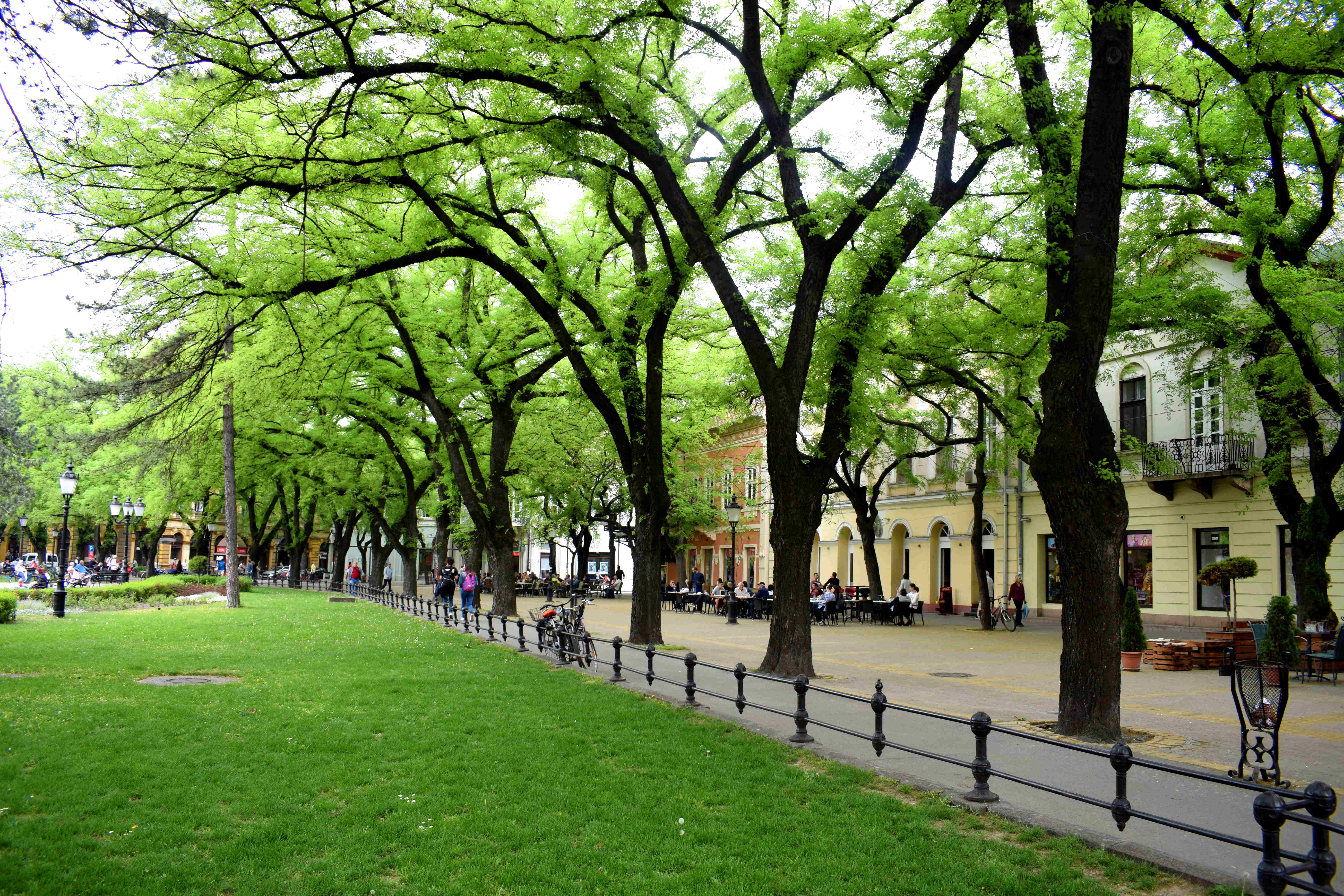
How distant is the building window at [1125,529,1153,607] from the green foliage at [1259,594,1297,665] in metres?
14.2

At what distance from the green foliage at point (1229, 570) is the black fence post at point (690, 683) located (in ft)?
42.3

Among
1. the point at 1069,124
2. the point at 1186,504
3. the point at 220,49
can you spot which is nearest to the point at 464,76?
the point at 220,49

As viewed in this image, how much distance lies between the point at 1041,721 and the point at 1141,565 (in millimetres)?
21881

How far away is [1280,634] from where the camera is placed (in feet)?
49.4

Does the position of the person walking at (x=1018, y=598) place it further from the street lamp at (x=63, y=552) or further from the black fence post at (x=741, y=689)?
the street lamp at (x=63, y=552)

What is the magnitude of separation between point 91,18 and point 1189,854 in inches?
334

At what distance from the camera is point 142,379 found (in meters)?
13.7

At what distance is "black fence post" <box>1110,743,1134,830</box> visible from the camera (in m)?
5.72

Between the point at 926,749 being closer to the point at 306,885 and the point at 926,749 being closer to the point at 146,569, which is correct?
the point at 306,885

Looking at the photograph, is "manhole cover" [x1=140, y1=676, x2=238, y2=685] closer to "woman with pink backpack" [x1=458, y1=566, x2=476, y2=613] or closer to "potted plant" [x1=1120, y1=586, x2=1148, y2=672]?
"woman with pink backpack" [x1=458, y1=566, x2=476, y2=613]

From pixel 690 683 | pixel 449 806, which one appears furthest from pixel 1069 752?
pixel 449 806

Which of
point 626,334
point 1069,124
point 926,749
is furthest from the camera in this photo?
point 626,334

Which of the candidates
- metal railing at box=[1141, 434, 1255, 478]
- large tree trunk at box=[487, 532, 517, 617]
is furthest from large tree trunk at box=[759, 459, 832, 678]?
metal railing at box=[1141, 434, 1255, 478]

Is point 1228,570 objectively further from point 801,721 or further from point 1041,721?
point 801,721
